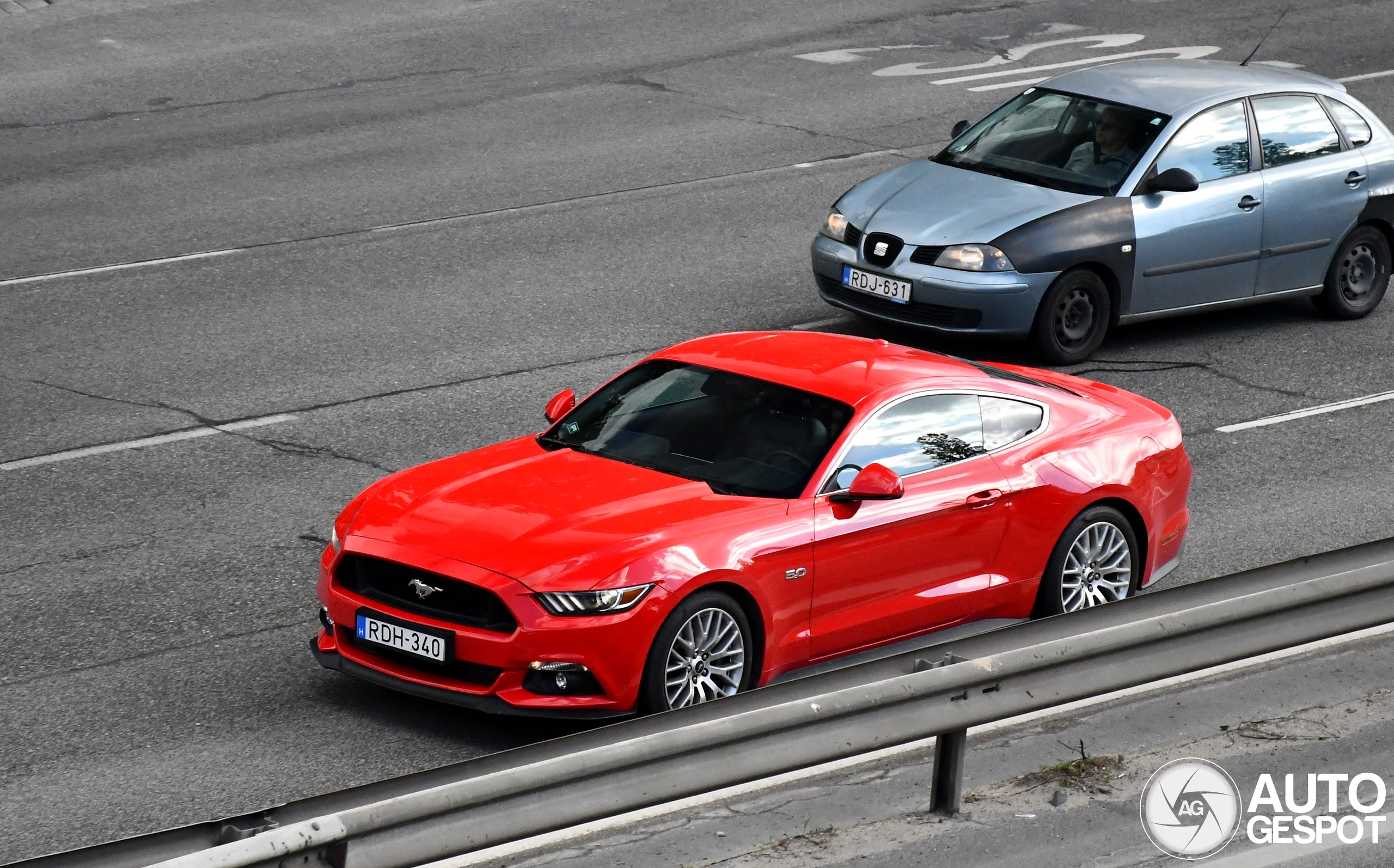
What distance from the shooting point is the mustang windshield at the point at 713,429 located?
7.58 m

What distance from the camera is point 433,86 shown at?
20156 mm

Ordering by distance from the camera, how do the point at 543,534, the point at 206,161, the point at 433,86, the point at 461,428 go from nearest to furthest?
the point at 543,534, the point at 461,428, the point at 206,161, the point at 433,86

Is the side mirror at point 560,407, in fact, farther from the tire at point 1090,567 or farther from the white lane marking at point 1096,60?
the white lane marking at point 1096,60

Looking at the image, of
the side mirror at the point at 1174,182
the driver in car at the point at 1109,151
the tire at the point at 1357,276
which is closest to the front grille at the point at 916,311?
the driver in car at the point at 1109,151

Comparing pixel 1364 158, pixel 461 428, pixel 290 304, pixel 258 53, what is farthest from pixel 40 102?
pixel 1364 158

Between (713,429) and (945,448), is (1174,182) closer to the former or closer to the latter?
(945,448)

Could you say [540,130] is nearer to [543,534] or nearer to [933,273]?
[933,273]

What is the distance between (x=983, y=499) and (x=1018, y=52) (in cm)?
1607

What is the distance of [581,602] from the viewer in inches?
264

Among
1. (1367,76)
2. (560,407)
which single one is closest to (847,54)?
(1367,76)

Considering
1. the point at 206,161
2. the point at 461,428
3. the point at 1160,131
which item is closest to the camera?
the point at 461,428

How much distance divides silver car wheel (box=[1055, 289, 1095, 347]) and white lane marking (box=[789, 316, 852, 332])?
1744 mm

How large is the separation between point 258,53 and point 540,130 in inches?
174

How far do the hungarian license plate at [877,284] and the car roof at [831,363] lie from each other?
11.7 feet
